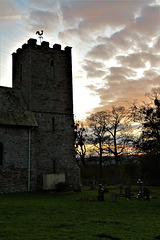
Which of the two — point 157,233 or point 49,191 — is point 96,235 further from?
point 49,191

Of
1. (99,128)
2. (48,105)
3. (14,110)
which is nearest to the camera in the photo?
(14,110)

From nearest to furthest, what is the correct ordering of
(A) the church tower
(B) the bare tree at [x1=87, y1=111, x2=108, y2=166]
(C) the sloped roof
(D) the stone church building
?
(D) the stone church building → (C) the sloped roof → (A) the church tower → (B) the bare tree at [x1=87, y1=111, x2=108, y2=166]

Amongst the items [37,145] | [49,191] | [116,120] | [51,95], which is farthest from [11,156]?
[116,120]

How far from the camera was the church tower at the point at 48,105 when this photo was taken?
84.0 ft

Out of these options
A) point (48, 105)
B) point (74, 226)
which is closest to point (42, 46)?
point (48, 105)

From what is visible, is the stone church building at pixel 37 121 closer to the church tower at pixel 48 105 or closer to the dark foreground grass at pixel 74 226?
the church tower at pixel 48 105

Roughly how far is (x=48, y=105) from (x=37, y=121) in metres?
2.18

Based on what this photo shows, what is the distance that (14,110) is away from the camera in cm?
2538

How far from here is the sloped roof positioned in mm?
24016

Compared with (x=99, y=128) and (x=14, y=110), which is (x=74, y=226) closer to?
(x=14, y=110)

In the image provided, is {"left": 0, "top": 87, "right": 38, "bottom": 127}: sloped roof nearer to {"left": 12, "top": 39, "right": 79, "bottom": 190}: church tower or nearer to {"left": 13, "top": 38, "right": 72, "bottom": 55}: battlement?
{"left": 12, "top": 39, "right": 79, "bottom": 190}: church tower

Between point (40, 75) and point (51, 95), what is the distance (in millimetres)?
2324

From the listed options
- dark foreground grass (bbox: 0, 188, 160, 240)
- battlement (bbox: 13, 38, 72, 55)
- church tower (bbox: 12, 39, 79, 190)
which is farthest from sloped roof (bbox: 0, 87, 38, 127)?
dark foreground grass (bbox: 0, 188, 160, 240)

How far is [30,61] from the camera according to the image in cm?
2714
